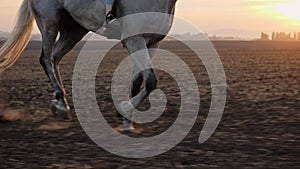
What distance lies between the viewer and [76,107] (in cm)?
840

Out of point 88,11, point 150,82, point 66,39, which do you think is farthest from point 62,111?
point 150,82

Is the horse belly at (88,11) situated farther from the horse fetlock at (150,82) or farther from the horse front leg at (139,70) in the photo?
the horse fetlock at (150,82)

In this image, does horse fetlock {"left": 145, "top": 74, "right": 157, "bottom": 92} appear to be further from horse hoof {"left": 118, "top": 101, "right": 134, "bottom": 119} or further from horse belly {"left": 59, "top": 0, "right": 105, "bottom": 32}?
horse belly {"left": 59, "top": 0, "right": 105, "bottom": 32}

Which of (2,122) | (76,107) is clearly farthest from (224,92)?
(2,122)

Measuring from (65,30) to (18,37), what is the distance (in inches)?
31.0

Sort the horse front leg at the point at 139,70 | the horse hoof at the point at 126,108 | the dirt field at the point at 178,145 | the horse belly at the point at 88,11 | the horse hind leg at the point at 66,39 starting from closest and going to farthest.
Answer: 1. the dirt field at the point at 178,145
2. the horse front leg at the point at 139,70
3. the horse hoof at the point at 126,108
4. the horse belly at the point at 88,11
5. the horse hind leg at the point at 66,39

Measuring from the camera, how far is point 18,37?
7.89 meters

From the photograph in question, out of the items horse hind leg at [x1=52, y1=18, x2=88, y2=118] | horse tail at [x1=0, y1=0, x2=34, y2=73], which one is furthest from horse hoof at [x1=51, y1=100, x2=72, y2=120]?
horse tail at [x1=0, y1=0, x2=34, y2=73]

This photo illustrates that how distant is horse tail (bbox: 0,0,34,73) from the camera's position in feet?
25.5

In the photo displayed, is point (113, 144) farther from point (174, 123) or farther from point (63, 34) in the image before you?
point (63, 34)

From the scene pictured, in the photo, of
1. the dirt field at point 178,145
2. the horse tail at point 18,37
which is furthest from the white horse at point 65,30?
the dirt field at point 178,145

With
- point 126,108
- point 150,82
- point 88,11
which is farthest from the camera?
point 88,11

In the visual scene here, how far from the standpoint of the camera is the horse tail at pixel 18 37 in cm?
776

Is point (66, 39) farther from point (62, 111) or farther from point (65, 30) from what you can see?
point (62, 111)
